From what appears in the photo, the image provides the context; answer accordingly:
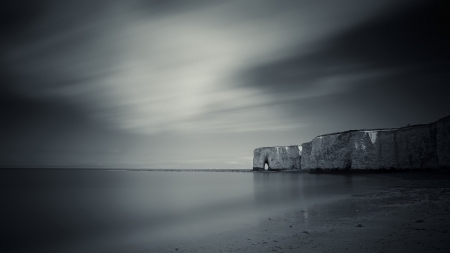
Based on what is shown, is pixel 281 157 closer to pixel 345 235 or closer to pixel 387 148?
pixel 387 148

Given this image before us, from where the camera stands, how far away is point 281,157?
66188mm

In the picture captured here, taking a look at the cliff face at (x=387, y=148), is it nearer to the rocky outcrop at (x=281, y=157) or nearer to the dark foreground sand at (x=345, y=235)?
the rocky outcrop at (x=281, y=157)

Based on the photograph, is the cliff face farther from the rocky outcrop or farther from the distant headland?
the rocky outcrop

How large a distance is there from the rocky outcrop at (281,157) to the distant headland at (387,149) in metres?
13.9

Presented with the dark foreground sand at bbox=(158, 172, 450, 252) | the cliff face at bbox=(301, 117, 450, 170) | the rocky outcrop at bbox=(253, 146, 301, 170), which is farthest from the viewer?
the rocky outcrop at bbox=(253, 146, 301, 170)

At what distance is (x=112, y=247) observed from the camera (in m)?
5.67

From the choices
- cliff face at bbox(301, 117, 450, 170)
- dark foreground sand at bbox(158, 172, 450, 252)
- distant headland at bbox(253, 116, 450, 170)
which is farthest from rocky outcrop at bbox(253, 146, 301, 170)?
dark foreground sand at bbox(158, 172, 450, 252)

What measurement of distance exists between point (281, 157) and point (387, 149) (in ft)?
105

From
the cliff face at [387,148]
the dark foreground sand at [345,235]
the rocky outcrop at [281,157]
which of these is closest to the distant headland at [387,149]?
the cliff face at [387,148]

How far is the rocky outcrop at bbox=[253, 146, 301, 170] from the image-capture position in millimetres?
63891

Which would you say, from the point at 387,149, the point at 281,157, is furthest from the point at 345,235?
the point at 281,157

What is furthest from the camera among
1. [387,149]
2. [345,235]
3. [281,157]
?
[281,157]

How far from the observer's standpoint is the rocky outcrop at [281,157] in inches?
2515

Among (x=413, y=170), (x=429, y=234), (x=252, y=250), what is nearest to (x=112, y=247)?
(x=252, y=250)
